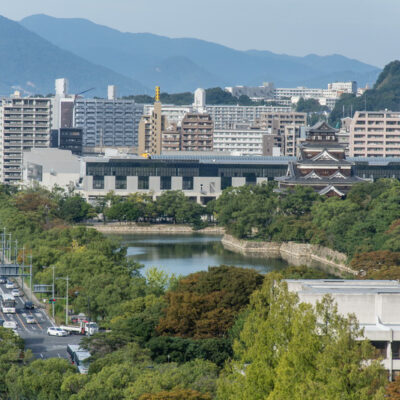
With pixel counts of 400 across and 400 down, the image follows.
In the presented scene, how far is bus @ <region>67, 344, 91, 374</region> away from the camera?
2518 centimetres

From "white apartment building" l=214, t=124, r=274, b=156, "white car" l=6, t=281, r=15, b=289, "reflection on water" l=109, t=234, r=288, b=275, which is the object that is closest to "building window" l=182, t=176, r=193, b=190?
"reflection on water" l=109, t=234, r=288, b=275

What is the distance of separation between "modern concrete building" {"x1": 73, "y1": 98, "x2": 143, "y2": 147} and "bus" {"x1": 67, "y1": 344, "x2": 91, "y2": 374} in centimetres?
9257

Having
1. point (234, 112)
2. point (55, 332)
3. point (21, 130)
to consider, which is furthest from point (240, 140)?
point (55, 332)

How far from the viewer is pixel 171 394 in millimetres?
20625

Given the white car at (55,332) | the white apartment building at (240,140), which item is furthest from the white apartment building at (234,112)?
the white car at (55,332)

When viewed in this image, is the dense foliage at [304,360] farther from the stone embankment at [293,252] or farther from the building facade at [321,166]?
the building facade at [321,166]

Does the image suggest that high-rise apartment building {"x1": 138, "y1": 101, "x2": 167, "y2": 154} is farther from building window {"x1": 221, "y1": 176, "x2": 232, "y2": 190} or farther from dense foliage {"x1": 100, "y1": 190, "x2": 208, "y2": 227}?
dense foliage {"x1": 100, "y1": 190, "x2": 208, "y2": 227}

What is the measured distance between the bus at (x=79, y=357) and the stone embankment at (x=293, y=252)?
2337cm

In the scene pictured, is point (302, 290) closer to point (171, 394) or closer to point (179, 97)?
point (171, 394)

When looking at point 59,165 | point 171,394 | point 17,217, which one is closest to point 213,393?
point 171,394

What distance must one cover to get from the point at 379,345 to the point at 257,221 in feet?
131

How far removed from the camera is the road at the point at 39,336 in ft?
92.5

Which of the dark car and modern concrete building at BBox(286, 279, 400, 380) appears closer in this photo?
modern concrete building at BBox(286, 279, 400, 380)

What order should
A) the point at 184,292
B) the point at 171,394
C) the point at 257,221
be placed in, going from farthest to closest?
1. the point at 257,221
2. the point at 184,292
3. the point at 171,394
